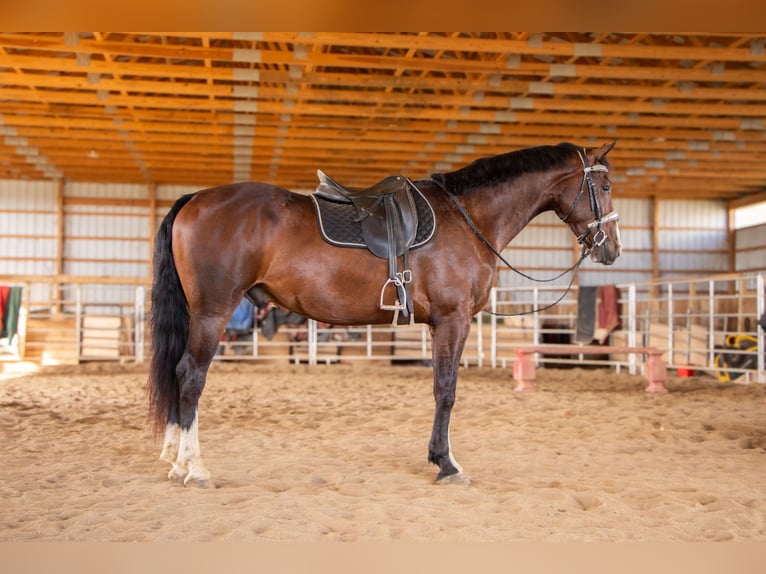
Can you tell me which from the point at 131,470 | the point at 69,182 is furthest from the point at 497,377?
the point at 69,182

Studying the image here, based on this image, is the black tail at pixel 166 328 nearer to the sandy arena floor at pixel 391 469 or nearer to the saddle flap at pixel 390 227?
the sandy arena floor at pixel 391 469

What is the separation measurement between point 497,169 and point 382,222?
0.76 meters

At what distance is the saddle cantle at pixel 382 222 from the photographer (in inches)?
134

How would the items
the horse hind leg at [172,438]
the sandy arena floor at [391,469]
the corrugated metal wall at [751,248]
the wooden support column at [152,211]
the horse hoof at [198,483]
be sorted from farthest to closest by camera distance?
the corrugated metal wall at [751,248], the wooden support column at [152,211], the horse hind leg at [172,438], the horse hoof at [198,483], the sandy arena floor at [391,469]

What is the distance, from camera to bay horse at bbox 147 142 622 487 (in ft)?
10.9

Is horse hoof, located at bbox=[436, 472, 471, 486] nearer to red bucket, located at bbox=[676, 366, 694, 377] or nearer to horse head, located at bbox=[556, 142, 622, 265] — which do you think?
horse head, located at bbox=[556, 142, 622, 265]

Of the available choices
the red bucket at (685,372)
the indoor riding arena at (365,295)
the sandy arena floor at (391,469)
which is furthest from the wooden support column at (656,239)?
the sandy arena floor at (391,469)

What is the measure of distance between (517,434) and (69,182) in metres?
17.0

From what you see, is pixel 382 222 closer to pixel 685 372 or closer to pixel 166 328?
pixel 166 328

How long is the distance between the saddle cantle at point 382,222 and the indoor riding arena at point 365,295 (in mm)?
15

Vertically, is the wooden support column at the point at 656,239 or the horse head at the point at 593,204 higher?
the wooden support column at the point at 656,239

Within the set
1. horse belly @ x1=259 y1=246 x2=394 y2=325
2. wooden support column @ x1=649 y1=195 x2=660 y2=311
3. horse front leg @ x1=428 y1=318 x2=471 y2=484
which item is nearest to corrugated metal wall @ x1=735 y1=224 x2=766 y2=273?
wooden support column @ x1=649 y1=195 x2=660 y2=311

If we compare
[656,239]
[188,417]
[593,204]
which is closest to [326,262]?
[188,417]

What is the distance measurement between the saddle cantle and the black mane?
10.1 inches
